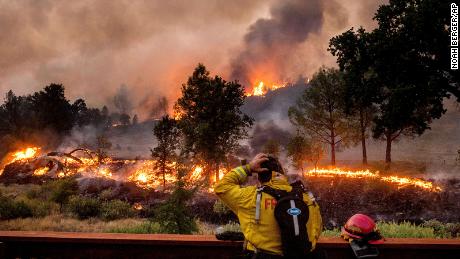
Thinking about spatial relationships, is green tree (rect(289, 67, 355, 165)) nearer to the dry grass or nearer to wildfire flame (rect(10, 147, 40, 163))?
the dry grass

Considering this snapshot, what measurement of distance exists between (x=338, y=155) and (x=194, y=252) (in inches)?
4573

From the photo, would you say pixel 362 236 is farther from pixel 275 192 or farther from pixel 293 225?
pixel 275 192

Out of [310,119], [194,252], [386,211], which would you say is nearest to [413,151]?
[310,119]

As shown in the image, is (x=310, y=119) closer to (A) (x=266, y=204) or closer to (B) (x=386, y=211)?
(B) (x=386, y=211)

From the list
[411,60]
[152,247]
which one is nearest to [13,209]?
[152,247]

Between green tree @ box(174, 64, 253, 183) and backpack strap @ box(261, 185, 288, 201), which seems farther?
green tree @ box(174, 64, 253, 183)

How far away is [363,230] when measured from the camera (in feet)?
14.2

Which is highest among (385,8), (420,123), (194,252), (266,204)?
(385,8)

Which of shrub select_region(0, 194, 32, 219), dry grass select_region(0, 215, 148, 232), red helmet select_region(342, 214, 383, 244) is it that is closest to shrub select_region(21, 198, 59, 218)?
shrub select_region(0, 194, 32, 219)

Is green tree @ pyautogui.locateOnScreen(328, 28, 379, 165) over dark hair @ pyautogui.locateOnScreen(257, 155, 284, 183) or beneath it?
over

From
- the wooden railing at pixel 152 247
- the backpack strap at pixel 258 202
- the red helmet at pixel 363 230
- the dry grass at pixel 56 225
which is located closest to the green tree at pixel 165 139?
the dry grass at pixel 56 225

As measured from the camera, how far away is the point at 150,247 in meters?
4.50

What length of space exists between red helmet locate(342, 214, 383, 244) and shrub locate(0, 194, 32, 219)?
23.2 m

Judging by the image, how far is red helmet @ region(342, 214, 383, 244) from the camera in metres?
4.34
